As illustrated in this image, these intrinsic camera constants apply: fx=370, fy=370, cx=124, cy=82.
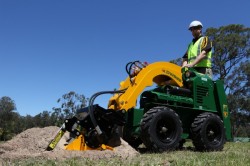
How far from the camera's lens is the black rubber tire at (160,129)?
22.1 feet

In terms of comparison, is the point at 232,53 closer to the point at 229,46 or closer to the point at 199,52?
the point at 229,46

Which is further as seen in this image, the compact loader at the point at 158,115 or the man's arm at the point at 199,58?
the man's arm at the point at 199,58

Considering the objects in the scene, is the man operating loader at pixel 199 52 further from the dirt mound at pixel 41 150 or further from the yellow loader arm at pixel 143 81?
the dirt mound at pixel 41 150

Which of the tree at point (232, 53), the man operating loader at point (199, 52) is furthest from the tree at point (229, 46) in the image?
the man operating loader at point (199, 52)

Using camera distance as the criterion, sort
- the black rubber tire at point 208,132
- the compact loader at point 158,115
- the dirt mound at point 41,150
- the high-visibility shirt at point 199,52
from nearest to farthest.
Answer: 1. the dirt mound at point 41,150
2. the compact loader at point 158,115
3. the black rubber tire at point 208,132
4. the high-visibility shirt at point 199,52

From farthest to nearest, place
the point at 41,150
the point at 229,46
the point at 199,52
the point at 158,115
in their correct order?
1. the point at 229,46
2. the point at 199,52
3. the point at 158,115
4. the point at 41,150

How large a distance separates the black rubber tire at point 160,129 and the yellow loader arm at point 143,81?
0.43 metres

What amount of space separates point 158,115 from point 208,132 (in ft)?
5.67

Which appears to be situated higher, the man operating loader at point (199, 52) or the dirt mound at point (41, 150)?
the man operating loader at point (199, 52)

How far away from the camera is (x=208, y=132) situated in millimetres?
8039

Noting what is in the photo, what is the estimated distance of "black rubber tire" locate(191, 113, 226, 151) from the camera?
771 centimetres

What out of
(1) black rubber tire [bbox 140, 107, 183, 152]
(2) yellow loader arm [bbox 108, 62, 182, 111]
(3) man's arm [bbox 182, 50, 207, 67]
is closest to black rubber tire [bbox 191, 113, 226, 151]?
(1) black rubber tire [bbox 140, 107, 183, 152]

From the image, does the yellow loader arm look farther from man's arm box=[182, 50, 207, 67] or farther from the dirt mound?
the dirt mound

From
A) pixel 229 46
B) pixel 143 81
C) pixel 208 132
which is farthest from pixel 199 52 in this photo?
pixel 229 46
